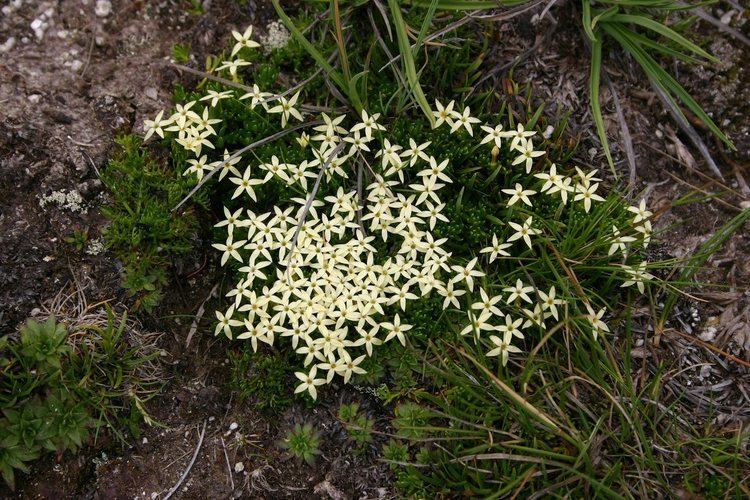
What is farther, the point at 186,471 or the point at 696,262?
the point at 696,262

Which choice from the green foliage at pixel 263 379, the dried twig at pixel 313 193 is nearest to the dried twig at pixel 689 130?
the dried twig at pixel 313 193

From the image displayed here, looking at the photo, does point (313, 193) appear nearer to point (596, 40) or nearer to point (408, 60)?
point (408, 60)

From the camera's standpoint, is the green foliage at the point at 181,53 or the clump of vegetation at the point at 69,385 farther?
the green foliage at the point at 181,53

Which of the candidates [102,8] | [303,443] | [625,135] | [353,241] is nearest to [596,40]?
[625,135]

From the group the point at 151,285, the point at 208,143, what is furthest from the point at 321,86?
the point at 151,285

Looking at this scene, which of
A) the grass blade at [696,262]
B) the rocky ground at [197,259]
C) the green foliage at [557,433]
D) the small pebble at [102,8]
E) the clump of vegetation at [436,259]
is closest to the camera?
the green foliage at [557,433]

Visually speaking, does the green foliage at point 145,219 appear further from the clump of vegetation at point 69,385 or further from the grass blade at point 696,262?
the grass blade at point 696,262
